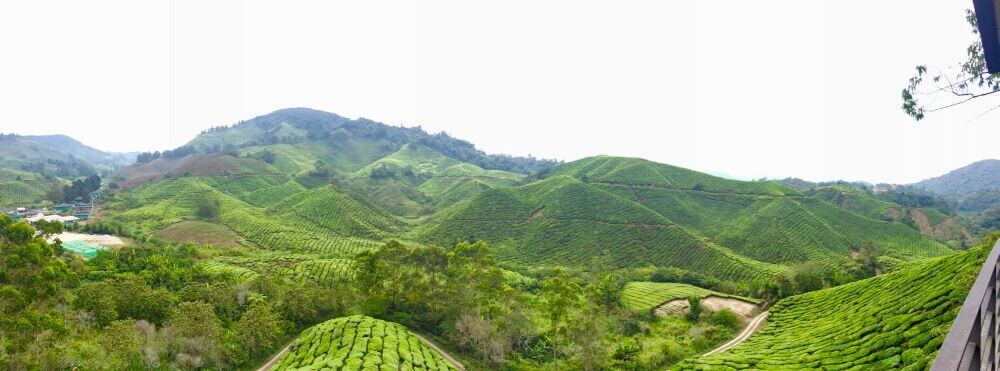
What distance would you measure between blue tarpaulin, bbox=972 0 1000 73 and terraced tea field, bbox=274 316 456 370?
29.9m

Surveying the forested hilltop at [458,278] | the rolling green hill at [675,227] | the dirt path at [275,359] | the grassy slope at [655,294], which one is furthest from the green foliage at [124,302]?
the rolling green hill at [675,227]

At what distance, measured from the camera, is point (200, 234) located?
78938 millimetres

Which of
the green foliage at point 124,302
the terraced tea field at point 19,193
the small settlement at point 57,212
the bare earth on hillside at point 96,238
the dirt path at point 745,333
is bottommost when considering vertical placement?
the dirt path at point 745,333

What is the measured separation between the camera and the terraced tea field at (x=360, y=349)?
2894 centimetres

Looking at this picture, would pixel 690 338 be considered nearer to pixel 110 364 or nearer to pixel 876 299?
pixel 876 299

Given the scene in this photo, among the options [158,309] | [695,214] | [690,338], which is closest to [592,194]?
[695,214]

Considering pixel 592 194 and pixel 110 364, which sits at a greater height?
pixel 592 194

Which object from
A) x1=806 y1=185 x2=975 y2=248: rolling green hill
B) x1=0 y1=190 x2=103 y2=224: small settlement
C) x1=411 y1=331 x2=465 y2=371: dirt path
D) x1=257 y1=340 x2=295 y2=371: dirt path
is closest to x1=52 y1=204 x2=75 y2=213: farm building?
x1=0 y1=190 x2=103 y2=224: small settlement

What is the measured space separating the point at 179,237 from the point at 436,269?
62.5m

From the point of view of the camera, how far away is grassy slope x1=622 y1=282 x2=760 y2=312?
5059cm

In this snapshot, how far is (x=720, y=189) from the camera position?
122 m

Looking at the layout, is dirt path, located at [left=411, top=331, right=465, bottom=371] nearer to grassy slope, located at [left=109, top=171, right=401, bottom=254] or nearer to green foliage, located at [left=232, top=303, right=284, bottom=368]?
green foliage, located at [left=232, top=303, right=284, bottom=368]

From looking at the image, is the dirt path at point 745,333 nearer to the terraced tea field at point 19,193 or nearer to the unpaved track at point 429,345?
the unpaved track at point 429,345

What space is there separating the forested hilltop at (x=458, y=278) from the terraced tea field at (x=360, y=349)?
0.19m
